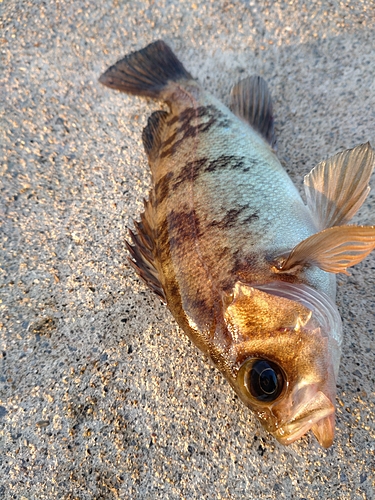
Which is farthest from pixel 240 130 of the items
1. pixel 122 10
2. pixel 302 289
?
pixel 122 10

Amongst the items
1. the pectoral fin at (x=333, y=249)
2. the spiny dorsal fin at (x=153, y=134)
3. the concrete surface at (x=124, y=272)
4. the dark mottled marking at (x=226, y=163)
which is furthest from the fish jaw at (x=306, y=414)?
the spiny dorsal fin at (x=153, y=134)

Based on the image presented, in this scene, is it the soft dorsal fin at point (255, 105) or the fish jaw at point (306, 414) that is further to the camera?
the soft dorsal fin at point (255, 105)

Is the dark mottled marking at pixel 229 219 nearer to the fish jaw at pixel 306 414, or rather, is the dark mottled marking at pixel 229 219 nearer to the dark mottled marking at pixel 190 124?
the dark mottled marking at pixel 190 124

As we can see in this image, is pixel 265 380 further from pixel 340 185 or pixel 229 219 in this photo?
pixel 340 185

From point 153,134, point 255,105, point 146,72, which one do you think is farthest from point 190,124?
point 146,72

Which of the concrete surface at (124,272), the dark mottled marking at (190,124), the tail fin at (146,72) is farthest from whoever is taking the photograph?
the tail fin at (146,72)

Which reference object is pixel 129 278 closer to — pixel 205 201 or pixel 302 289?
pixel 205 201

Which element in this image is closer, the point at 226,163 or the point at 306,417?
the point at 306,417

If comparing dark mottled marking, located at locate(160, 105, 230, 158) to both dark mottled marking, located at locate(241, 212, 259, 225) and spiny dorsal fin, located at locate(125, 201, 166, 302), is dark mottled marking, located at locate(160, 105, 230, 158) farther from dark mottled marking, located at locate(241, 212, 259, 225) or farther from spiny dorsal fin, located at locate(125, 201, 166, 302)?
dark mottled marking, located at locate(241, 212, 259, 225)
